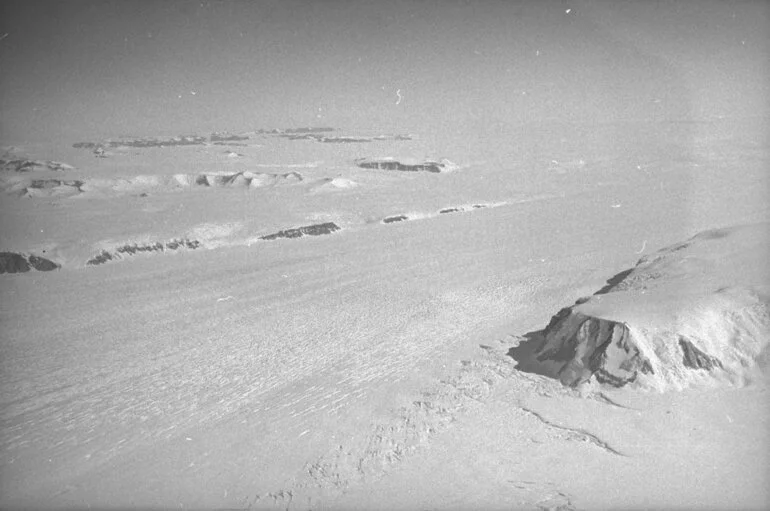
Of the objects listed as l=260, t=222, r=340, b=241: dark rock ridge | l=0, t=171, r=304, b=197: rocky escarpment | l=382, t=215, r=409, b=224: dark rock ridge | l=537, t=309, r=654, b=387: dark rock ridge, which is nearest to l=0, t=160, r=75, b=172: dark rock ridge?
l=0, t=171, r=304, b=197: rocky escarpment

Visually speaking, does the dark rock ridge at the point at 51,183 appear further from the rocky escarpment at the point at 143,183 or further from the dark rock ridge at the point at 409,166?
the dark rock ridge at the point at 409,166

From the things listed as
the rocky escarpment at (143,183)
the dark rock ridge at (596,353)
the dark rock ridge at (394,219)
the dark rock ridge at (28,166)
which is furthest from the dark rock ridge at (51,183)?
the dark rock ridge at (596,353)

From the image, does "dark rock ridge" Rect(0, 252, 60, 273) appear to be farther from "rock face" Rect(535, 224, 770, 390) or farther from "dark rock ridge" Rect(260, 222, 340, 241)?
"rock face" Rect(535, 224, 770, 390)

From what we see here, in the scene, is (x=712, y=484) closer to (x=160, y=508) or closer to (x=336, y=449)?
(x=336, y=449)

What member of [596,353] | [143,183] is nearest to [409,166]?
[143,183]

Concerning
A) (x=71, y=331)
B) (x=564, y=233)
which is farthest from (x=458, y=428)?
(x=564, y=233)

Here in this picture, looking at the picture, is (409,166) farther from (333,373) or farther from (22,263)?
(333,373)

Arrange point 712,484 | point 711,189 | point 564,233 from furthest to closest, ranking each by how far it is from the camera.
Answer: point 711,189 < point 564,233 < point 712,484
